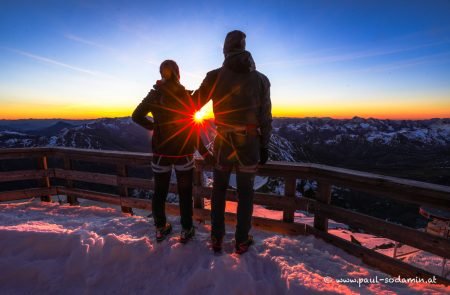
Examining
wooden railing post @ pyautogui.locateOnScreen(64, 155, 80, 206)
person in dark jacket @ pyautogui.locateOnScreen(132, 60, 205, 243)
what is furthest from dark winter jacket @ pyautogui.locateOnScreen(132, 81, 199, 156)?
wooden railing post @ pyautogui.locateOnScreen(64, 155, 80, 206)

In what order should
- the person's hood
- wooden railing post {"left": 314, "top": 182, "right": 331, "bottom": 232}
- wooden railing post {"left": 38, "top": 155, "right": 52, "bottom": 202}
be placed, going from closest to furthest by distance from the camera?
the person's hood
wooden railing post {"left": 314, "top": 182, "right": 331, "bottom": 232}
wooden railing post {"left": 38, "top": 155, "right": 52, "bottom": 202}

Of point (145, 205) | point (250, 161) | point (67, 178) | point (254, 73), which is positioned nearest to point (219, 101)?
point (254, 73)

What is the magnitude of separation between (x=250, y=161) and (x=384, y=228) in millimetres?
1973

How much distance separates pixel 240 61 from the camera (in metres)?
2.99

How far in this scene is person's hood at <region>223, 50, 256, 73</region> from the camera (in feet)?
9.81

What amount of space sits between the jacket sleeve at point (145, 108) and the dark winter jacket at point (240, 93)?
0.63 m

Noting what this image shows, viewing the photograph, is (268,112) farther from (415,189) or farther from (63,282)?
(63,282)

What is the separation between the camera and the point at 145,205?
214 inches

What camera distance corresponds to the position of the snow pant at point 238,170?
123 inches

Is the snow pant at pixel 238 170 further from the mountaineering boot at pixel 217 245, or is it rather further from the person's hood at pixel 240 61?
the person's hood at pixel 240 61

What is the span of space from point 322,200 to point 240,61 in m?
2.46

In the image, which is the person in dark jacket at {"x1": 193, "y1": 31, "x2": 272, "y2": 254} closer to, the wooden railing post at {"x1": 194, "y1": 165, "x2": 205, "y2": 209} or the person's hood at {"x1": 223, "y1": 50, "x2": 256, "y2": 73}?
the person's hood at {"x1": 223, "y1": 50, "x2": 256, "y2": 73}

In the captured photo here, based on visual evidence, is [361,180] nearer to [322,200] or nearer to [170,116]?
[322,200]

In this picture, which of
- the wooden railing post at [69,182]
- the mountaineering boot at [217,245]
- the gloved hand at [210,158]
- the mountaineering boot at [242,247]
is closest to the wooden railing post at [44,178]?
the wooden railing post at [69,182]
